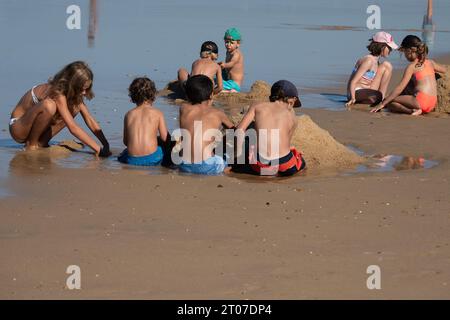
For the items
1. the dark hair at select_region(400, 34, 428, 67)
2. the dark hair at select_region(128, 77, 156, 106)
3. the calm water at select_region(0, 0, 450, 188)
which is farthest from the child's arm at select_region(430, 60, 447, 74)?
the dark hair at select_region(128, 77, 156, 106)

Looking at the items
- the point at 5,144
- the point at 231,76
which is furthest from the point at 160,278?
the point at 231,76

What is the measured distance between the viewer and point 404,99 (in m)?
12.9

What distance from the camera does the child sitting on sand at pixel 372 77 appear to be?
13656mm

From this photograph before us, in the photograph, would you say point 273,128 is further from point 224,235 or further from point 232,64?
point 232,64

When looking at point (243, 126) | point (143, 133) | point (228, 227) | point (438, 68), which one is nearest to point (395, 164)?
point (243, 126)

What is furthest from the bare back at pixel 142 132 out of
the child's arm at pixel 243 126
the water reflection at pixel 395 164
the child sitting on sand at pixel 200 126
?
the water reflection at pixel 395 164

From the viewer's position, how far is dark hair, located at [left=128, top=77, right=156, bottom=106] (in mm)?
9430

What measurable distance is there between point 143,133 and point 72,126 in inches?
30.2

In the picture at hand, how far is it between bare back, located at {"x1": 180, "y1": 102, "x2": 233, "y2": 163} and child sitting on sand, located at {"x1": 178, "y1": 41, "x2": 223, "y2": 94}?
4204 mm

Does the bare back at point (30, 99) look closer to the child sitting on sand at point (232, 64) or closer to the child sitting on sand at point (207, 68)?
the child sitting on sand at point (207, 68)

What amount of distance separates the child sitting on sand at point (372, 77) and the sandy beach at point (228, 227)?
2423 millimetres

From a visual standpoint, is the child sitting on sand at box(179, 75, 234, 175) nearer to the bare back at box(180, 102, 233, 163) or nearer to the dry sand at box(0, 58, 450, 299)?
the bare back at box(180, 102, 233, 163)

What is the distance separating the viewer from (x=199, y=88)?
9266 mm
